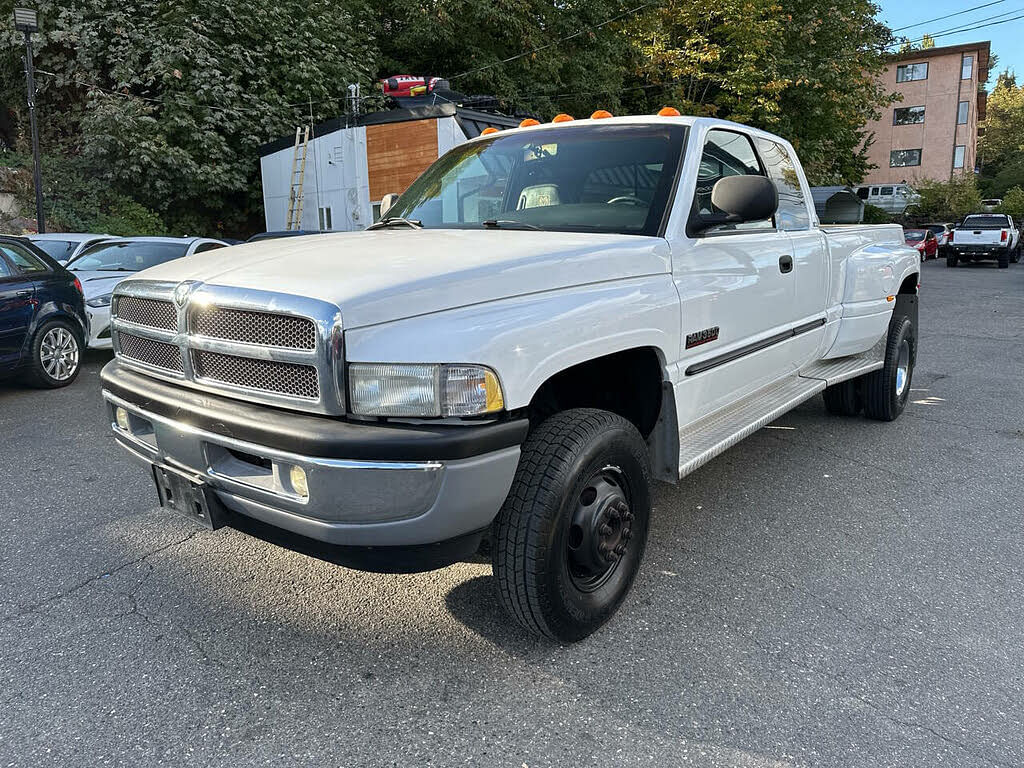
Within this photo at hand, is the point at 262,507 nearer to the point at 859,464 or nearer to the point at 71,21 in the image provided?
the point at 859,464

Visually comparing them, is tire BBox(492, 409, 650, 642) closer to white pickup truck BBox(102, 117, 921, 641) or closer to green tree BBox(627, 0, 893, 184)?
white pickup truck BBox(102, 117, 921, 641)

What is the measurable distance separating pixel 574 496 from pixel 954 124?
56.9 meters

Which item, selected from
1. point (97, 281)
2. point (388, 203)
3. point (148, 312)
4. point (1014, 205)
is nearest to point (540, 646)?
point (148, 312)

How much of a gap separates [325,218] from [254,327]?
17.4 metres

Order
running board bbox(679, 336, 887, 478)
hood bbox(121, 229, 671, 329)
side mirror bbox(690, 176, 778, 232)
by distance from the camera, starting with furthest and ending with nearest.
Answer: running board bbox(679, 336, 887, 478)
side mirror bbox(690, 176, 778, 232)
hood bbox(121, 229, 671, 329)

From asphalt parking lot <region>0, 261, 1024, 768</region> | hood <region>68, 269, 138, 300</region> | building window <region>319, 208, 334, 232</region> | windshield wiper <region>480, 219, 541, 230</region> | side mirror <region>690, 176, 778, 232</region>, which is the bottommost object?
asphalt parking lot <region>0, 261, 1024, 768</region>

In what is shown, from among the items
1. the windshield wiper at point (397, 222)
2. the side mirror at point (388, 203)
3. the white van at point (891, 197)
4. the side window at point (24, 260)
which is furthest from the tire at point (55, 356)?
the white van at point (891, 197)

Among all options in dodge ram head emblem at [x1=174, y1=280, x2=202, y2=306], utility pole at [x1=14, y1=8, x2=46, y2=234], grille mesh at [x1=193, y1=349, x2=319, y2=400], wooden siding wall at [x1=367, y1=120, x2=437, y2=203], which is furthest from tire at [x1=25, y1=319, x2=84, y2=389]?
utility pole at [x1=14, y1=8, x2=46, y2=234]

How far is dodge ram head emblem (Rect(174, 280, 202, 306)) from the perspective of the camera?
248 cm

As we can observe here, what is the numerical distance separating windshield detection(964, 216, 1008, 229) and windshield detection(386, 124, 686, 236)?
91.7 feet

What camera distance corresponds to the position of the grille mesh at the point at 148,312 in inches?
103

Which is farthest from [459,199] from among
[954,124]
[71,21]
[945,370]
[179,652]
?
[954,124]

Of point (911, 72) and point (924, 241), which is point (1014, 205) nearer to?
point (911, 72)

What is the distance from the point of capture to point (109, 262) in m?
8.90
